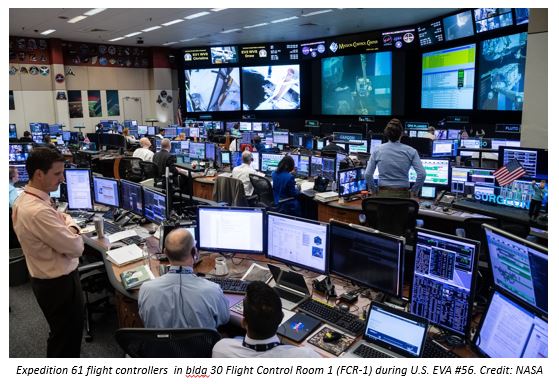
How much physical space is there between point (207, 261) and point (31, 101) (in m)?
14.3

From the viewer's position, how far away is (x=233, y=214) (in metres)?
3.39

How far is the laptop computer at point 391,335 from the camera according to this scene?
7.14ft

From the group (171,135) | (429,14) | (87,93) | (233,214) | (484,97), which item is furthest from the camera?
(87,93)

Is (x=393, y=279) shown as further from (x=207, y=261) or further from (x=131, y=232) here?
(x=131, y=232)

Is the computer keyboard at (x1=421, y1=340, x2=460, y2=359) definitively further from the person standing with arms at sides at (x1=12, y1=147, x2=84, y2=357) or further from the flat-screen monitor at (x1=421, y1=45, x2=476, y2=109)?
the flat-screen monitor at (x1=421, y1=45, x2=476, y2=109)

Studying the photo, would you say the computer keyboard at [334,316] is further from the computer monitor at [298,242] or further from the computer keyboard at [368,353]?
the computer monitor at [298,242]

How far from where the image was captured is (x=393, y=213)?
4203 millimetres

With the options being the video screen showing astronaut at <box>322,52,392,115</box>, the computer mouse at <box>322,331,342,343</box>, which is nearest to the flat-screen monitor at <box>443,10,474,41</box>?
the video screen showing astronaut at <box>322,52,392,115</box>

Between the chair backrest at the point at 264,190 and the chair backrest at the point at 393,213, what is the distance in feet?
6.61

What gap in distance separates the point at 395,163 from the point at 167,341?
359 cm

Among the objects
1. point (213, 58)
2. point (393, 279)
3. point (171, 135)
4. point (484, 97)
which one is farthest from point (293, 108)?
point (393, 279)

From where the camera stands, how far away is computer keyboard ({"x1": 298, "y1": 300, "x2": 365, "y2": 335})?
247 centimetres

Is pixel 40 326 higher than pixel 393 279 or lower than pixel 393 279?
lower

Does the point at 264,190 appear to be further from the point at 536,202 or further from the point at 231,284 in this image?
the point at 536,202
